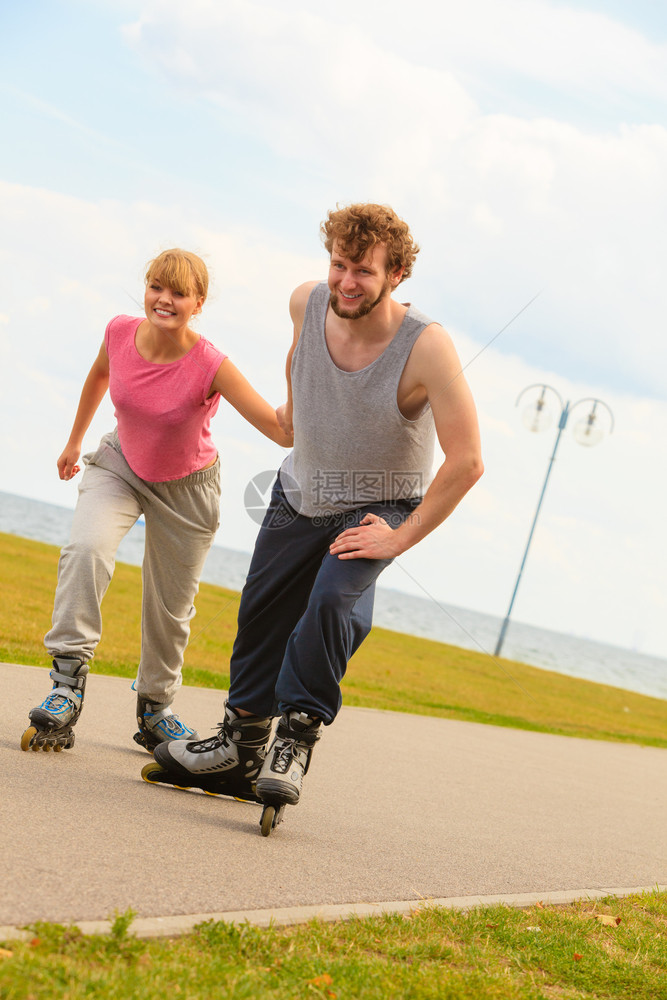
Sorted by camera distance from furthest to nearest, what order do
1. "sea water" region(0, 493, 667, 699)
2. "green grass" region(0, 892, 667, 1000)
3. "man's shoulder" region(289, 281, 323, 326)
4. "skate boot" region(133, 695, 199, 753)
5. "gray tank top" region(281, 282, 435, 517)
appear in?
"sea water" region(0, 493, 667, 699), "skate boot" region(133, 695, 199, 753), "man's shoulder" region(289, 281, 323, 326), "gray tank top" region(281, 282, 435, 517), "green grass" region(0, 892, 667, 1000)

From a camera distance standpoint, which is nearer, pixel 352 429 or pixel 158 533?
pixel 352 429

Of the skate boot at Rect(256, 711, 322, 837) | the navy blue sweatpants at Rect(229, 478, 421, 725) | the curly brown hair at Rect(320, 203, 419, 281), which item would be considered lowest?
→ the skate boot at Rect(256, 711, 322, 837)

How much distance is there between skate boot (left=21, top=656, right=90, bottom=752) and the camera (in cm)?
434

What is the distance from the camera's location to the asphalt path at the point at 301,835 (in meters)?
2.85

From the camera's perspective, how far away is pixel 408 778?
636cm

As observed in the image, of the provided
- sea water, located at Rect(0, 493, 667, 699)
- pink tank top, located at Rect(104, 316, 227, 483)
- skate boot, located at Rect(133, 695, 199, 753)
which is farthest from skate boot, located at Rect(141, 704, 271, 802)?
sea water, located at Rect(0, 493, 667, 699)

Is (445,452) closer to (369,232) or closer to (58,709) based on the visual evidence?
(369,232)

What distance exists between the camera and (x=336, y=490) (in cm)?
415

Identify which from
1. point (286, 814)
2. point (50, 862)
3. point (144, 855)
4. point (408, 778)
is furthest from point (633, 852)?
point (50, 862)

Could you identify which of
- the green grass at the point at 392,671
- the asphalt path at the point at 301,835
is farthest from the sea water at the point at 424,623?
the asphalt path at the point at 301,835

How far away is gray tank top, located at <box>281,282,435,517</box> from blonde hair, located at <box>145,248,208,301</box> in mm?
647

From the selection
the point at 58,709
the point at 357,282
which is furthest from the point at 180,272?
the point at 58,709

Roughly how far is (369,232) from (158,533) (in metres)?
1.83

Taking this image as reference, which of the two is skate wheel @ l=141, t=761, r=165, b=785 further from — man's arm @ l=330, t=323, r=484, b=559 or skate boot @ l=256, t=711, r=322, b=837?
man's arm @ l=330, t=323, r=484, b=559
